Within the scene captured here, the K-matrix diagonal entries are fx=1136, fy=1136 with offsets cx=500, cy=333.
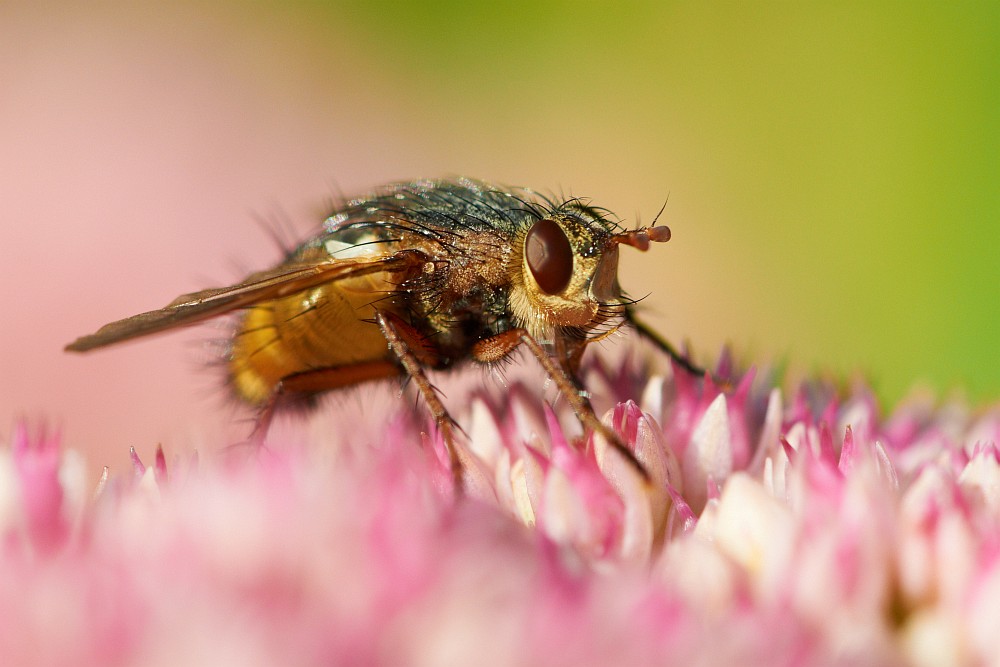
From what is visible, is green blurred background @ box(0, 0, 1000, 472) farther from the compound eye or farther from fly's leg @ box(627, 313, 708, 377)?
the compound eye

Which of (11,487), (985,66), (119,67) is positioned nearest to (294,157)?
(119,67)

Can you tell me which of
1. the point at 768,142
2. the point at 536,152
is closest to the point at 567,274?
the point at 768,142

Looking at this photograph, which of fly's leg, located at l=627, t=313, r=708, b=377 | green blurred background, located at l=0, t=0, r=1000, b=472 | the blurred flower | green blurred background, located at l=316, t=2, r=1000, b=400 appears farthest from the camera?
green blurred background, located at l=316, t=2, r=1000, b=400

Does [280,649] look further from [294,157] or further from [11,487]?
[294,157]

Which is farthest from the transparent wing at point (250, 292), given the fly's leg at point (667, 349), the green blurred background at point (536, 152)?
the green blurred background at point (536, 152)

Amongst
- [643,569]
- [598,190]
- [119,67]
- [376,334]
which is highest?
[119,67]

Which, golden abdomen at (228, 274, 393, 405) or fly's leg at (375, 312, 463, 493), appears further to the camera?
golden abdomen at (228, 274, 393, 405)

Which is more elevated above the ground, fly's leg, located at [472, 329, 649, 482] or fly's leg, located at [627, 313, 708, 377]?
fly's leg, located at [472, 329, 649, 482]

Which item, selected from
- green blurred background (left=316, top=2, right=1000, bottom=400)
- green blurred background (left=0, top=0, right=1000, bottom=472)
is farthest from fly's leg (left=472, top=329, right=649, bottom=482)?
green blurred background (left=316, top=2, right=1000, bottom=400)
